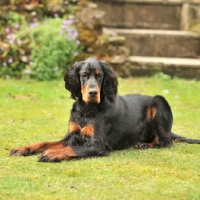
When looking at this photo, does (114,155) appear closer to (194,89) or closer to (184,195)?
(184,195)

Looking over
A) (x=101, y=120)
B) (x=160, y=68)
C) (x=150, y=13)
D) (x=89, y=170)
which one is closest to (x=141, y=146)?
(x=101, y=120)

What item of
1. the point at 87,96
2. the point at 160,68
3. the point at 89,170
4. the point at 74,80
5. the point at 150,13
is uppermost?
the point at 150,13

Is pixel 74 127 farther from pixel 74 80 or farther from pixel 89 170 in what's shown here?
pixel 89 170

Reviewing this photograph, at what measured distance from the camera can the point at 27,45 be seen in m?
11.5

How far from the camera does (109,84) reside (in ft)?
20.8

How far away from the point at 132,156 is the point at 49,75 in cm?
554

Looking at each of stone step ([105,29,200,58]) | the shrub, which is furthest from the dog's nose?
stone step ([105,29,200,58])

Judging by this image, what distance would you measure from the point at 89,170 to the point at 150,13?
9.22 metres

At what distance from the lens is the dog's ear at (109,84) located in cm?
631

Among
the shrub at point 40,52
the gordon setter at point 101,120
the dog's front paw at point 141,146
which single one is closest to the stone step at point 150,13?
the shrub at point 40,52

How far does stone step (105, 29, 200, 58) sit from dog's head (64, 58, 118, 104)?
6813mm

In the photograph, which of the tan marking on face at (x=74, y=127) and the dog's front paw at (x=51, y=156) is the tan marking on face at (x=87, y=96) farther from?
the dog's front paw at (x=51, y=156)

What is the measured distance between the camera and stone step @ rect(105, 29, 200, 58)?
1309 centimetres

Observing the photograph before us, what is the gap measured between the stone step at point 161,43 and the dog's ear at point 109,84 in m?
6.80
